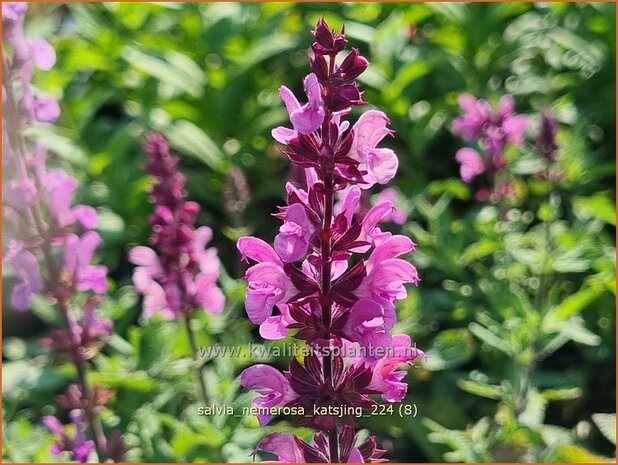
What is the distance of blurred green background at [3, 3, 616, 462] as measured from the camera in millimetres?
2439

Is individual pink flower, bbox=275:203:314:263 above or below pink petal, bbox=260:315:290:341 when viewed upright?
above

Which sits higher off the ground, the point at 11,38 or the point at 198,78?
the point at 198,78

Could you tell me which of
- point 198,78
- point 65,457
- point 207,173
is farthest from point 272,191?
point 65,457

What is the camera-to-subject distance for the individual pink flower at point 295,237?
124 centimetres

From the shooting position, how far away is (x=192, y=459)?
6.73ft

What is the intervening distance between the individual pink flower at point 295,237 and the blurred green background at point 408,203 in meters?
0.91

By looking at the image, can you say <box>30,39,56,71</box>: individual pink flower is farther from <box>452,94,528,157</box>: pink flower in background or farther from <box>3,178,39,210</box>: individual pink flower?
<box>452,94,528,157</box>: pink flower in background

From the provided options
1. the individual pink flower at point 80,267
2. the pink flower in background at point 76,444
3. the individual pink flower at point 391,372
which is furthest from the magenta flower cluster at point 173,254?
the individual pink flower at point 391,372

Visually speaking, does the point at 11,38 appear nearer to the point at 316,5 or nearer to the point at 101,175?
the point at 101,175

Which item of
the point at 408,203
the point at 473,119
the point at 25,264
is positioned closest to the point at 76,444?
the point at 25,264

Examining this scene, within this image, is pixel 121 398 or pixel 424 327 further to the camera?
pixel 424 327

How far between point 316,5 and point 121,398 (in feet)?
9.03

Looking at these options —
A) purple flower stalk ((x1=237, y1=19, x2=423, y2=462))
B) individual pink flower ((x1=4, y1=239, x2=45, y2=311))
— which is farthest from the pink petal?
individual pink flower ((x1=4, y1=239, x2=45, y2=311))

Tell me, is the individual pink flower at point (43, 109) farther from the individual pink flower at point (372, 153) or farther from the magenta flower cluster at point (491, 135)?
the magenta flower cluster at point (491, 135)
